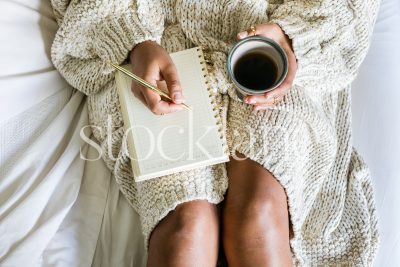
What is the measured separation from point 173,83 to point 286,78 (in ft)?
0.58

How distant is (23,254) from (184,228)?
0.25 m

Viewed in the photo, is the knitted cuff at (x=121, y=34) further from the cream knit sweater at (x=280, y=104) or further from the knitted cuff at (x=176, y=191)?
the knitted cuff at (x=176, y=191)

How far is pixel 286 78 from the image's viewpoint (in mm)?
787

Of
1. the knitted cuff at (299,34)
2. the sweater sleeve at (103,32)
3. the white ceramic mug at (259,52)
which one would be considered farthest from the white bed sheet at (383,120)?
the sweater sleeve at (103,32)

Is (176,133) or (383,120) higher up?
(176,133)

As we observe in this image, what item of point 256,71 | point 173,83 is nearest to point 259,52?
point 256,71

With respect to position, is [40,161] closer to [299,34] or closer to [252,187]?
[252,187]

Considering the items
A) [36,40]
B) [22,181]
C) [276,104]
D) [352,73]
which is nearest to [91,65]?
[36,40]

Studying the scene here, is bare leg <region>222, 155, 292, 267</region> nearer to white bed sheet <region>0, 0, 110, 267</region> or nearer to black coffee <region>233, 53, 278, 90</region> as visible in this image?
black coffee <region>233, 53, 278, 90</region>

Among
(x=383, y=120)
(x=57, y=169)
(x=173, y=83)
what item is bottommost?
(x=383, y=120)

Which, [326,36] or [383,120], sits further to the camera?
[383,120]

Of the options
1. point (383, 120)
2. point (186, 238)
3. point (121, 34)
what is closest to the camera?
point (186, 238)

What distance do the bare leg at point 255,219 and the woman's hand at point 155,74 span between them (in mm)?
152

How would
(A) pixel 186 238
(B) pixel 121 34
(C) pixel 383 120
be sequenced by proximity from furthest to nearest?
1. (C) pixel 383 120
2. (B) pixel 121 34
3. (A) pixel 186 238
